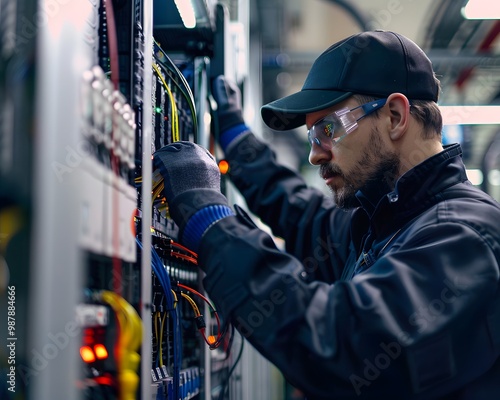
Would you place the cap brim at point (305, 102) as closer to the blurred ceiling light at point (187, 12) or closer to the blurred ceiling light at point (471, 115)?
the blurred ceiling light at point (187, 12)

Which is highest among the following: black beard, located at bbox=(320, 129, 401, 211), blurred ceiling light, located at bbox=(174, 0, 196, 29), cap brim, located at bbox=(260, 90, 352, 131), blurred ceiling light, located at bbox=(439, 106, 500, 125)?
blurred ceiling light, located at bbox=(439, 106, 500, 125)

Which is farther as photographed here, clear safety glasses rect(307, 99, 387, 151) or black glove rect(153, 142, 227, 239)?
clear safety glasses rect(307, 99, 387, 151)

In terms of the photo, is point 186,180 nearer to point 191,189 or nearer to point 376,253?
point 191,189

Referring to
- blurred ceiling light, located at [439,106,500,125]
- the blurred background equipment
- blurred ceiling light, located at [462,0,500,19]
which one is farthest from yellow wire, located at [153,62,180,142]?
blurred ceiling light, located at [439,106,500,125]

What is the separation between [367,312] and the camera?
4.18ft

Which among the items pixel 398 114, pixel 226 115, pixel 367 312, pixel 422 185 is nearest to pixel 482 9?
pixel 226 115

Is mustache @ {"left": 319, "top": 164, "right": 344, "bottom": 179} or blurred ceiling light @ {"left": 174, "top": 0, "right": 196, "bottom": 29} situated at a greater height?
blurred ceiling light @ {"left": 174, "top": 0, "right": 196, "bottom": 29}

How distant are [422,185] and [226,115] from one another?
0.99 meters

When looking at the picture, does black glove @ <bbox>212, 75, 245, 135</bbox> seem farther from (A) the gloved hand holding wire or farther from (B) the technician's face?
(B) the technician's face

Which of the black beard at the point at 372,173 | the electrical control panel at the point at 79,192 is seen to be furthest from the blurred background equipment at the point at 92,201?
the black beard at the point at 372,173

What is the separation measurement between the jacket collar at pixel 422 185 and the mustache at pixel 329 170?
0.16 metres

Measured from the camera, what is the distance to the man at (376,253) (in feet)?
4.20

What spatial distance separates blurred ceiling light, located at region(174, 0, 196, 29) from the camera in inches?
72.3

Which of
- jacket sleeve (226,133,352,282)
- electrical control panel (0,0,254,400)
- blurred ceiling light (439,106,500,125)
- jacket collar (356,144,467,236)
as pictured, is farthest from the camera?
blurred ceiling light (439,106,500,125)
